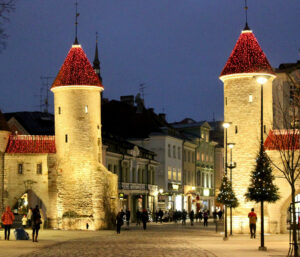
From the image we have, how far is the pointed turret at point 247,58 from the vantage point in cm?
4947

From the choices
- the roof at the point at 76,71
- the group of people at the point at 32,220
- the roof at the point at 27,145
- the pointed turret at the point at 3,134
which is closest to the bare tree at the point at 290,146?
the group of people at the point at 32,220

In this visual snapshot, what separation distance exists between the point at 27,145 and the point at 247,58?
16.7m

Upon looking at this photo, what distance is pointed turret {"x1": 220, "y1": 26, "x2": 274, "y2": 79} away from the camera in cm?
4947

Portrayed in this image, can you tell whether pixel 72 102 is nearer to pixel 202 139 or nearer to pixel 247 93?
pixel 247 93

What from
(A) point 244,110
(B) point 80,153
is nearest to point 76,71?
(B) point 80,153

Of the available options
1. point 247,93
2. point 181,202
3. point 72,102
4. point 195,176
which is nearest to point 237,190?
point 247,93

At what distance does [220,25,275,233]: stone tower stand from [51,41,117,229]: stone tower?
30.8 ft

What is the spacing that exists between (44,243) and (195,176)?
61.1 meters

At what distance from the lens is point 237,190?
4884 cm

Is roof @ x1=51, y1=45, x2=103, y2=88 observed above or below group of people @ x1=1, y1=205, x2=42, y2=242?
above

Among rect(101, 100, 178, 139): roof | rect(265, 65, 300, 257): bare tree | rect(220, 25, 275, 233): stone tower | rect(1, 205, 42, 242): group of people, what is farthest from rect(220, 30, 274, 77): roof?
rect(101, 100, 178, 139): roof

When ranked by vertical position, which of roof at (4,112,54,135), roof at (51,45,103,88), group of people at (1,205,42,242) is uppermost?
roof at (51,45,103,88)

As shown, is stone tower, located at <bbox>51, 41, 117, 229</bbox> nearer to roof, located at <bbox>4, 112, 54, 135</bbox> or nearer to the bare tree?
the bare tree

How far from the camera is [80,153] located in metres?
52.5
